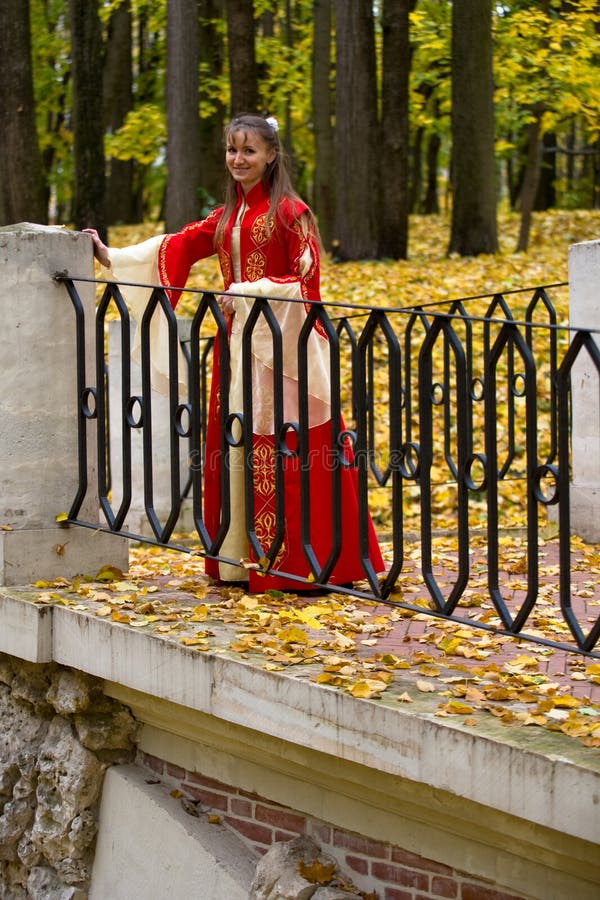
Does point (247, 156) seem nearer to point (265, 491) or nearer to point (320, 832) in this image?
Result: point (265, 491)

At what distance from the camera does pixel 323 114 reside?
1903 cm

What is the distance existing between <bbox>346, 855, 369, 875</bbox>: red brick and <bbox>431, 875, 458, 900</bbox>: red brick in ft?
0.76

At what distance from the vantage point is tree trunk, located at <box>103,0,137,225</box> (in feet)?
73.9

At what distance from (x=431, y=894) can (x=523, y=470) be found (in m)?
6.92

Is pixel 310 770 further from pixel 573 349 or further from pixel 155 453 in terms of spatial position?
pixel 155 453

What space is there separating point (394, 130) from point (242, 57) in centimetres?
245

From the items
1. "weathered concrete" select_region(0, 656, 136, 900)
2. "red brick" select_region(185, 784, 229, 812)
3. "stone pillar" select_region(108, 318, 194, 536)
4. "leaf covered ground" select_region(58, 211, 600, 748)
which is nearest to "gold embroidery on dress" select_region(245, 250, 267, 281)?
"leaf covered ground" select_region(58, 211, 600, 748)

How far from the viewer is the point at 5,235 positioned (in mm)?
4629

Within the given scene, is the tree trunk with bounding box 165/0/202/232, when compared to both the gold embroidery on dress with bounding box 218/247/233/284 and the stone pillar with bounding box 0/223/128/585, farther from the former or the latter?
the stone pillar with bounding box 0/223/128/585

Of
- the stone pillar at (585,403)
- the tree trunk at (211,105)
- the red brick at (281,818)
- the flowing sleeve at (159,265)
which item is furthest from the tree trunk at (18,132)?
the red brick at (281,818)

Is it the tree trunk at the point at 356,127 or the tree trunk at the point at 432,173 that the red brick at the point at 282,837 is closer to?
the tree trunk at the point at 356,127

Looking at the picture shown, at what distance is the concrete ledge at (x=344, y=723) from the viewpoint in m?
2.76

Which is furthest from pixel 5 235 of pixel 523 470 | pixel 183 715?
pixel 523 470

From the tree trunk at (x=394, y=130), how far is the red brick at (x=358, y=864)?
14.0m
